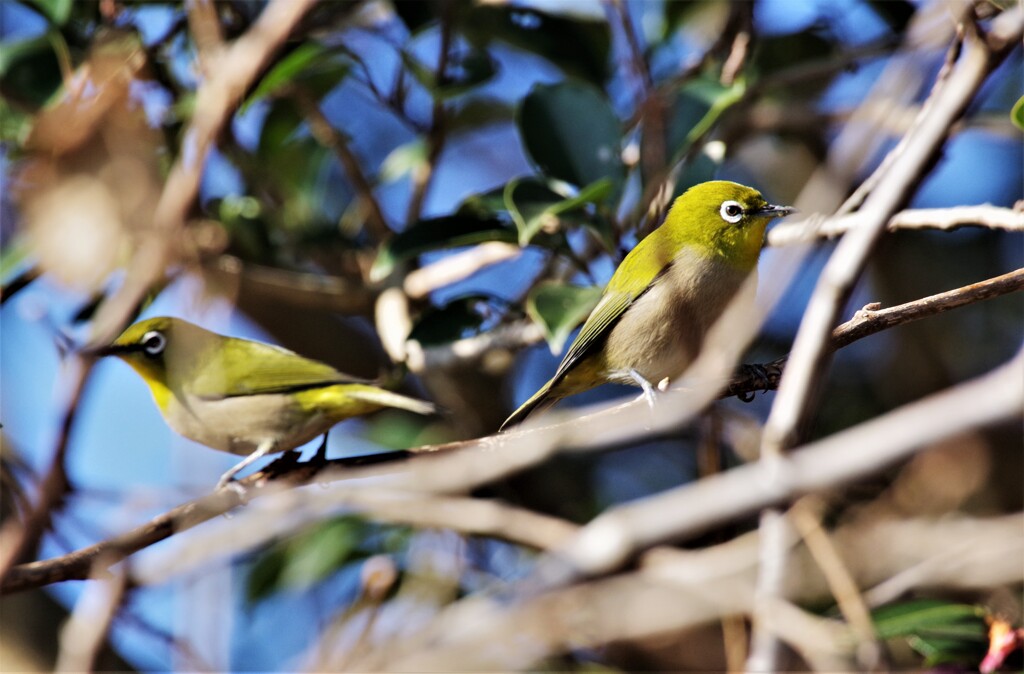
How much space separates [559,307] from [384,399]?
830mm

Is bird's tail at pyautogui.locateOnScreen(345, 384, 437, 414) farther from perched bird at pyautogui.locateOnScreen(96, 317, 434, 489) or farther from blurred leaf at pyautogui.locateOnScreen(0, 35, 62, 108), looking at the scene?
blurred leaf at pyautogui.locateOnScreen(0, 35, 62, 108)

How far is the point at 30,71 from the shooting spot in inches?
167

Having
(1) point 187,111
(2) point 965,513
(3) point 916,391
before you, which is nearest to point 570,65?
(1) point 187,111

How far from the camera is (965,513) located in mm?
5008

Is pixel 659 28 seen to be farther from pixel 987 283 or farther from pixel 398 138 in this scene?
pixel 987 283

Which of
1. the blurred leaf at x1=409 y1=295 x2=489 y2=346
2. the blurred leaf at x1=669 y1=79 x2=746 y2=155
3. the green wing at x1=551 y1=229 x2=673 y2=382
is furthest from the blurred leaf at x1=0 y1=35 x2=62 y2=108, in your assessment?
the blurred leaf at x1=669 y1=79 x2=746 y2=155

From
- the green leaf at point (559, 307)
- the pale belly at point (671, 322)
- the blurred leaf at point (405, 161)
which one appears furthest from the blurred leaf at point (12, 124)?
the pale belly at point (671, 322)

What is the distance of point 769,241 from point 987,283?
1564mm

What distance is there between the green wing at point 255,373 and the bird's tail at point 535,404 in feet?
2.40

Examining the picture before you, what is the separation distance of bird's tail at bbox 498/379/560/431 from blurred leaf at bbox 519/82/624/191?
0.76m

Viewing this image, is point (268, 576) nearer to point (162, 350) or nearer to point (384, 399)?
point (162, 350)

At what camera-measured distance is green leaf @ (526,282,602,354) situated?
3.23 metres

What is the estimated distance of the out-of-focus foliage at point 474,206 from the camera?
3760 millimetres

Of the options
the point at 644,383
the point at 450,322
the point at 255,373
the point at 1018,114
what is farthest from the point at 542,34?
the point at 1018,114
